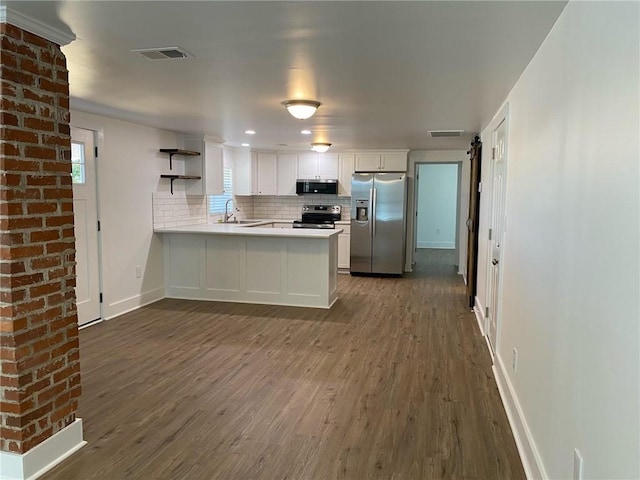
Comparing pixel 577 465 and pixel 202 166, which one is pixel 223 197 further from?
pixel 577 465

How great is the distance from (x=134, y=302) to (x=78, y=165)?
5.88 feet

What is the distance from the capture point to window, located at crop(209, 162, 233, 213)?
7.53 meters

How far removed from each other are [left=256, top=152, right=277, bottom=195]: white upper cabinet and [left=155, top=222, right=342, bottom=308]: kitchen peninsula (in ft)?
8.97

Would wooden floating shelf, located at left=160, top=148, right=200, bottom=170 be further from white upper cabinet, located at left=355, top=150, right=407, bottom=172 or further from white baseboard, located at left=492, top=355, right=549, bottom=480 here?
white baseboard, located at left=492, top=355, right=549, bottom=480

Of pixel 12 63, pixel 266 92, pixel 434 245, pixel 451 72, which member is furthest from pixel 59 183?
pixel 434 245

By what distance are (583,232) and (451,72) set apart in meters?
1.73

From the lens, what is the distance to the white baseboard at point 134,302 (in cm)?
507

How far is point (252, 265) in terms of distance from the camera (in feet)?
18.7

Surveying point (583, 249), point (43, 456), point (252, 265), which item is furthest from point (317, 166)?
point (583, 249)

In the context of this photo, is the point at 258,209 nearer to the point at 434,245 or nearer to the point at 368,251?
the point at 368,251

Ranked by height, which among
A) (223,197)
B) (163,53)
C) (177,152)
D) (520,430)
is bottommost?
(520,430)

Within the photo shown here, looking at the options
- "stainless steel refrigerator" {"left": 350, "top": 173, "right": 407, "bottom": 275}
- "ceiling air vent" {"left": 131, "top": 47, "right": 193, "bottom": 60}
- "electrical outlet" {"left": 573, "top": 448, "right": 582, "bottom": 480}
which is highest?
"ceiling air vent" {"left": 131, "top": 47, "right": 193, "bottom": 60}

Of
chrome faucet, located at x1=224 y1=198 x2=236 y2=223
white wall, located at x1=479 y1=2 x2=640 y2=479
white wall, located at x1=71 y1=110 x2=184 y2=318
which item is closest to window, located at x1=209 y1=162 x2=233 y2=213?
chrome faucet, located at x1=224 y1=198 x2=236 y2=223

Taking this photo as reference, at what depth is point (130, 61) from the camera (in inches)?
109
